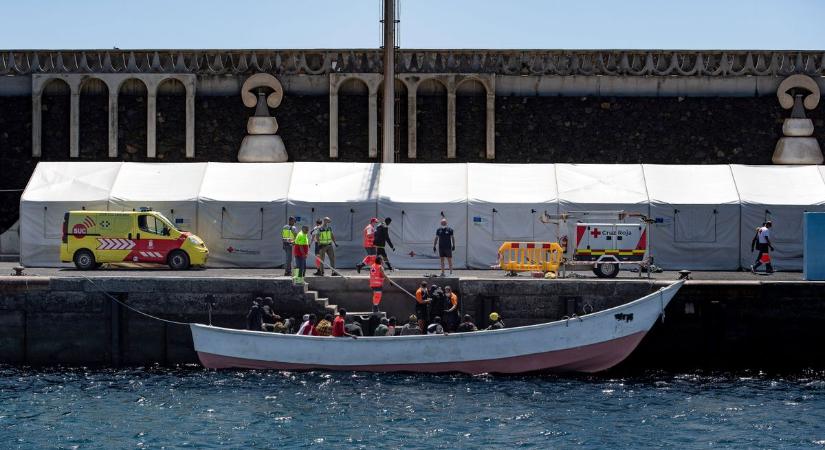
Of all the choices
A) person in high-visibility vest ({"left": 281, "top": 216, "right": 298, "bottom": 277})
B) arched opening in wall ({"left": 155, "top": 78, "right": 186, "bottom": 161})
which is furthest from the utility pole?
person in high-visibility vest ({"left": 281, "top": 216, "right": 298, "bottom": 277})

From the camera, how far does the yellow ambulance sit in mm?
32000

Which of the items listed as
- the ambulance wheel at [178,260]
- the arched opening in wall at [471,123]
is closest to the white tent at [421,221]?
the ambulance wheel at [178,260]

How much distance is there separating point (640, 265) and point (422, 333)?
5.62m

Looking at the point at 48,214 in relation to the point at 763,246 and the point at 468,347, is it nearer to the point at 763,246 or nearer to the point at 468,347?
the point at 468,347

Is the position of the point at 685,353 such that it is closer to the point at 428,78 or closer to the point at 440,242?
the point at 440,242

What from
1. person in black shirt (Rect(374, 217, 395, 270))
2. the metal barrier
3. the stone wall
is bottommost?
the metal barrier

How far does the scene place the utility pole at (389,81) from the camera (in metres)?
36.8

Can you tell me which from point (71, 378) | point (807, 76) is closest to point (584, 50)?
point (807, 76)

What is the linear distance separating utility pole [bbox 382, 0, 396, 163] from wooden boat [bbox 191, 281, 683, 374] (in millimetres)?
11313

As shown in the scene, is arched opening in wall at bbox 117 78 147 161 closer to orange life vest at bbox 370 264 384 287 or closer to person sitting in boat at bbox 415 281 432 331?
Result: orange life vest at bbox 370 264 384 287

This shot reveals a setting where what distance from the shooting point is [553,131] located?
40219 millimetres

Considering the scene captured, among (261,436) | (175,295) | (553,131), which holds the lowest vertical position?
(261,436)

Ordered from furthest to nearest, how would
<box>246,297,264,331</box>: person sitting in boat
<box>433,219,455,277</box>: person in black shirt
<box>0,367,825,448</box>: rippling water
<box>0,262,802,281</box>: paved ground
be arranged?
1. <box>433,219,455,277</box>: person in black shirt
2. <box>0,262,802,281</box>: paved ground
3. <box>246,297,264,331</box>: person sitting in boat
4. <box>0,367,825,448</box>: rippling water

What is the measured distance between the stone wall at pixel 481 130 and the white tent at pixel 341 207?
21.3 ft
